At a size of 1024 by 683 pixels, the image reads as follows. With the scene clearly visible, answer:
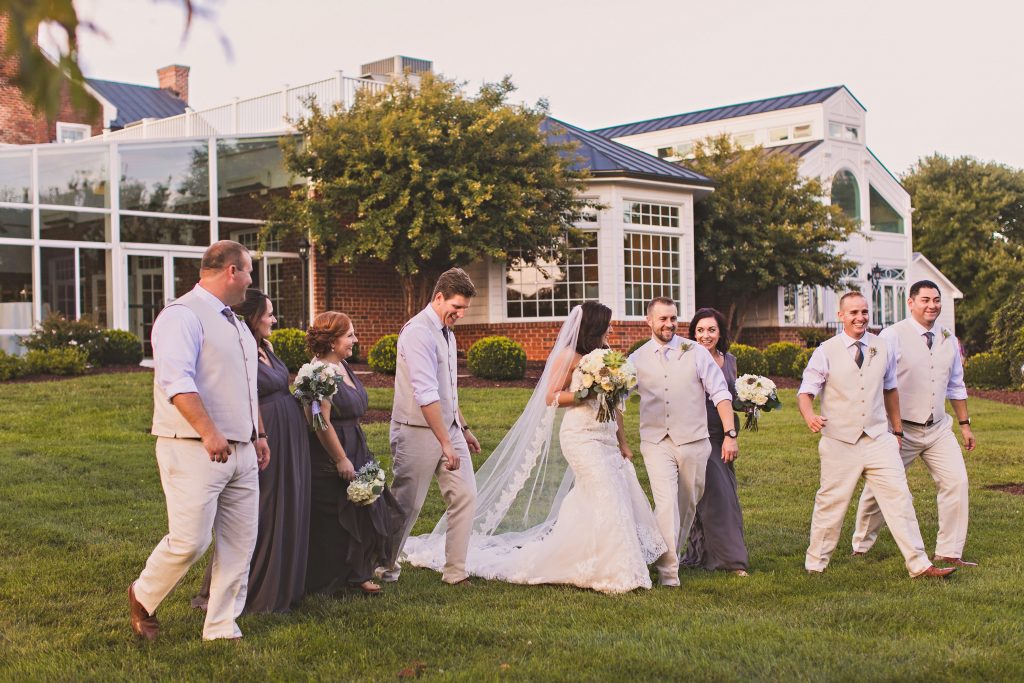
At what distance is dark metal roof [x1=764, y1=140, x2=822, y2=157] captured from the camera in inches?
1293

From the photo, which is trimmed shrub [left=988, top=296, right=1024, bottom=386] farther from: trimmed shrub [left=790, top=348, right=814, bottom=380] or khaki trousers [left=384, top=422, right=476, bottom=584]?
khaki trousers [left=384, top=422, right=476, bottom=584]

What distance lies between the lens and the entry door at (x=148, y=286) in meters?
21.1

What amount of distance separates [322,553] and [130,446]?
645cm

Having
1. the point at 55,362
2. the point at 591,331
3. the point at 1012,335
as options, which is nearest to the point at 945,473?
the point at 591,331

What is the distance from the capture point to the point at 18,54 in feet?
6.66

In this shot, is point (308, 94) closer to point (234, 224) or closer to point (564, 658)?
point (234, 224)

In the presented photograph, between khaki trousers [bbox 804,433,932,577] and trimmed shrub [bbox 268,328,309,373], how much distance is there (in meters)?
12.8

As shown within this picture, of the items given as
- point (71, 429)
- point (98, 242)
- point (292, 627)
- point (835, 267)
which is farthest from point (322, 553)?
point (835, 267)

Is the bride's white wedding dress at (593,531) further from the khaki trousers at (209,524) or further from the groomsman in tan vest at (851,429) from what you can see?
the khaki trousers at (209,524)

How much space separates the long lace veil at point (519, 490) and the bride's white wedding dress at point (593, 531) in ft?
1.20

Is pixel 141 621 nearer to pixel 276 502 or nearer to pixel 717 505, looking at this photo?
pixel 276 502

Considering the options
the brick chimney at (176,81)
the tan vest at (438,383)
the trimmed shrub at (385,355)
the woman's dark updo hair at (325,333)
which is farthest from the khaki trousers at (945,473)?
the brick chimney at (176,81)

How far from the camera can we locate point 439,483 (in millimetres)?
6812

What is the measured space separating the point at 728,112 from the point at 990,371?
60.1ft
